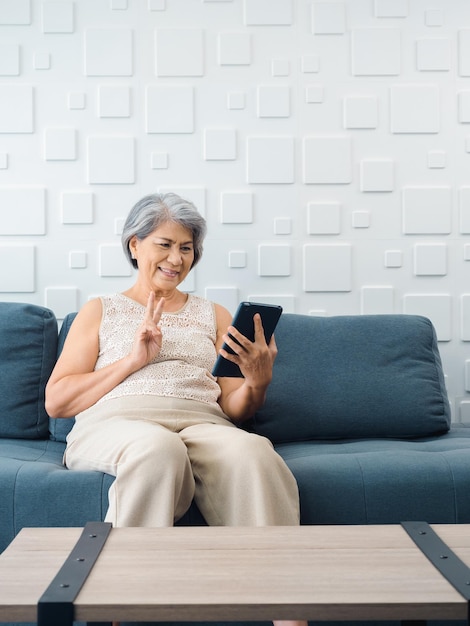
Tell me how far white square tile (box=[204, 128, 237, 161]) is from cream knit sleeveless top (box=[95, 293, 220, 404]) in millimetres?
778

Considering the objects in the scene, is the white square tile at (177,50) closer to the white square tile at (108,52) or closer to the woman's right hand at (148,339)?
the white square tile at (108,52)

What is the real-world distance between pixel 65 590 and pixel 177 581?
158 millimetres

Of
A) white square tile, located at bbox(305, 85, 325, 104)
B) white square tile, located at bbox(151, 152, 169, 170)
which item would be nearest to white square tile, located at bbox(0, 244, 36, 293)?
white square tile, located at bbox(151, 152, 169, 170)

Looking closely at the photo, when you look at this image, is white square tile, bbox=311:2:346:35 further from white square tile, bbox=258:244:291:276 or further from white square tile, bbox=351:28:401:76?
white square tile, bbox=258:244:291:276

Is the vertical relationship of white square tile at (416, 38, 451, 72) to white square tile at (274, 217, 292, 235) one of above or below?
above

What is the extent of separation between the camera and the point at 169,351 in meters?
2.26

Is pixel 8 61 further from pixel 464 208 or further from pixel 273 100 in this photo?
pixel 464 208

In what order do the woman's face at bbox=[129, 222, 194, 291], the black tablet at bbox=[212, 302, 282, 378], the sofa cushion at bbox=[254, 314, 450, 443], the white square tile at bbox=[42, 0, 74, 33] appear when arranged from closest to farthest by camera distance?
1. the black tablet at bbox=[212, 302, 282, 378]
2. the woman's face at bbox=[129, 222, 194, 291]
3. the sofa cushion at bbox=[254, 314, 450, 443]
4. the white square tile at bbox=[42, 0, 74, 33]

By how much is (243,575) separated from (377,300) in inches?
78.1

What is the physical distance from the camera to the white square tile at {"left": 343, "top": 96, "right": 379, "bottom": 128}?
2.95m

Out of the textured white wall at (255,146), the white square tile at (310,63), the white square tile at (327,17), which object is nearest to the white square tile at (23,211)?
the textured white wall at (255,146)

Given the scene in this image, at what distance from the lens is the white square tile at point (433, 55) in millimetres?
2957

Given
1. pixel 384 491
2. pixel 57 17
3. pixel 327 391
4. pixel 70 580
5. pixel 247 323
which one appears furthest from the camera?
pixel 57 17

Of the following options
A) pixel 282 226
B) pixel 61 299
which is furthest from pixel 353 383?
pixel 61 299
